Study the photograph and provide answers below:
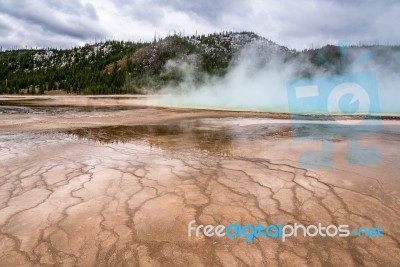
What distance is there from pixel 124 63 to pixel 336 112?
2721 inches

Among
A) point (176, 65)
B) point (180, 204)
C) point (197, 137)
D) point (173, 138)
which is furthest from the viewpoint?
point (176, 65)

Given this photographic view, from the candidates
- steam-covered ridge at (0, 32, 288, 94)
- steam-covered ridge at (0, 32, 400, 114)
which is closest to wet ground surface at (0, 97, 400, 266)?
steam-covered ridge at (0, 32, 400, 114)

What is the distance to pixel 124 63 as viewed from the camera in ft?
249

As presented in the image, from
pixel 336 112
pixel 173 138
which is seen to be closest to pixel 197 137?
pixel 173 138

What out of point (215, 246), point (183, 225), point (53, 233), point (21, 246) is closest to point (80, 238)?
point (53, 233)

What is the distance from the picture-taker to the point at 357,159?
4.68 m

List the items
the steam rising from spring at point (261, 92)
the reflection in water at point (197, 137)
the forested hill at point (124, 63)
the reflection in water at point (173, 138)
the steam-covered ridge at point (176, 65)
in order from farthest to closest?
the forested hill at point (124, 63)
the steam-covered ridge at point (176, 65)
the steam rising from spring at point (261, 92)
the reflection in water at point (197, 137)
the reflection in water at point (173, 138)

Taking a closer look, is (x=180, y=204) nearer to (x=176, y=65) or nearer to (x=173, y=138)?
(x=173, y=138)

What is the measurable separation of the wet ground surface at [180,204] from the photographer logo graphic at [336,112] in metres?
0.24

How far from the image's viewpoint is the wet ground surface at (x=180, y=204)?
2.06 metres

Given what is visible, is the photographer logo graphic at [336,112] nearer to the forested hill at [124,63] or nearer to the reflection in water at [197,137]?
the reflection in water at [197,137]

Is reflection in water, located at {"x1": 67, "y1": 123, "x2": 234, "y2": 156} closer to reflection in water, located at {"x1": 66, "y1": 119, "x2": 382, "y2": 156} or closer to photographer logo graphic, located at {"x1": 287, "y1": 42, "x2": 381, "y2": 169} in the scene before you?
reflection in water, located at {"x1": 66, "y1": 119, "x2": 382, "y2": 156}

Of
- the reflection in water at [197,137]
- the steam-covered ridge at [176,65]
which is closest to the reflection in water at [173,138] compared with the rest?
the reflection in water at [197,137]

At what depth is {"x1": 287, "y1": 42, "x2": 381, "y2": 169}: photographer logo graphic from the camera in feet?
16.3
